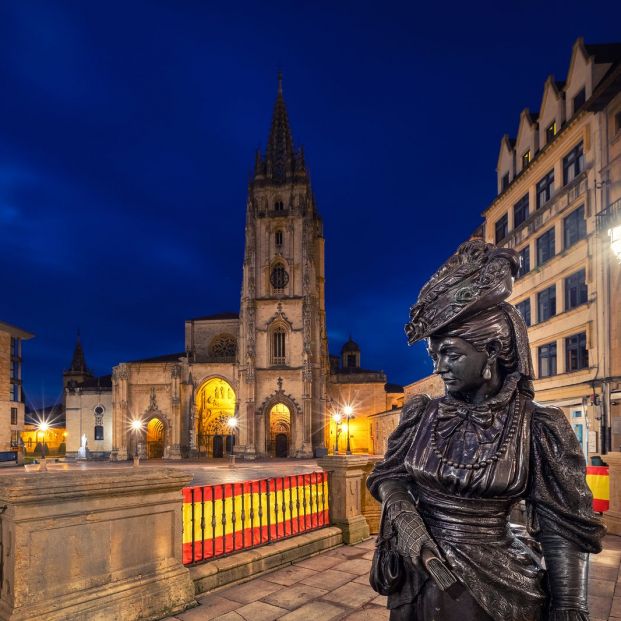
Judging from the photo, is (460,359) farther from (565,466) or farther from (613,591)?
(613,591)

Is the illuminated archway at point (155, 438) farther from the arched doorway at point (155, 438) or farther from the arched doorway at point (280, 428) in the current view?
the arched doorway at point (280, 428)

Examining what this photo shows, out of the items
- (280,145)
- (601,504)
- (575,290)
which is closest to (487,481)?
(601,504)

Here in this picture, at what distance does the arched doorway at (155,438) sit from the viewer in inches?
1884

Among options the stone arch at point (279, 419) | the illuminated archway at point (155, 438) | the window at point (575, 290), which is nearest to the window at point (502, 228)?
the window at point (575, 290)

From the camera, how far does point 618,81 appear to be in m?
17.9

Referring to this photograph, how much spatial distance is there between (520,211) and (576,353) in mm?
8848

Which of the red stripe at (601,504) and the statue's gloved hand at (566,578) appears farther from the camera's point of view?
the red stripe at (601,504)

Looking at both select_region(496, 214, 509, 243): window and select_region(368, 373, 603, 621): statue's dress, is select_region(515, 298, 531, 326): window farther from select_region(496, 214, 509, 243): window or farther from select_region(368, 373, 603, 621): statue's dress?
select_region(368, 373, 603, 621): statue's dress

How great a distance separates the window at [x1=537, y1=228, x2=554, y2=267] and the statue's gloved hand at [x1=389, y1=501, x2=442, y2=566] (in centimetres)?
2322

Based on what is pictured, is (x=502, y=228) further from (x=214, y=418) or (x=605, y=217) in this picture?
(x=214, y=418)

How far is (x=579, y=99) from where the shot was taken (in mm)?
21344

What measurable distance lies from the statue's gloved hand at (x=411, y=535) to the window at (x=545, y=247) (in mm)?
23221

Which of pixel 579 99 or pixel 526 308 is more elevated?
pixel 579 99

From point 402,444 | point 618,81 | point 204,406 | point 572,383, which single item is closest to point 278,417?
point 204,406
